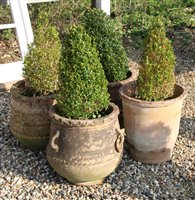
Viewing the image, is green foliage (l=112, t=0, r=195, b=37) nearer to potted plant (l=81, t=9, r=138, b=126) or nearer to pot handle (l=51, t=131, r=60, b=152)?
potted plant (l=81, t=9, r=138, b=126)

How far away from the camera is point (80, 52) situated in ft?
10.1

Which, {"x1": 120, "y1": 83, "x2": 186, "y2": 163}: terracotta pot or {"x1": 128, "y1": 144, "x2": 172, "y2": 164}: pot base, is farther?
{"x1": 128, "y1": 144, "x2": 172, "y2": 164}: pot base

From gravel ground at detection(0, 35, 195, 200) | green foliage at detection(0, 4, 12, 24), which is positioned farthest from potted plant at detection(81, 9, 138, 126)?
green foliage at detection(0, 4, 12, 24)

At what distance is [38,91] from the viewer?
12.0ft

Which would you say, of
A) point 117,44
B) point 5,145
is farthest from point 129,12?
point 5,145

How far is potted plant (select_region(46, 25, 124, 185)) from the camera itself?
9.98ft

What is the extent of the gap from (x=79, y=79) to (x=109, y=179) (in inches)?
35.2

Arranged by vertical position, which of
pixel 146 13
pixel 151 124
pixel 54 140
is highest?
pixel 54 140

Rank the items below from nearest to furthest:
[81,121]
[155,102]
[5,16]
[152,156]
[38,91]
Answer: [81,121]
[155,102]
[152,156]
[38,91]
[5,16]

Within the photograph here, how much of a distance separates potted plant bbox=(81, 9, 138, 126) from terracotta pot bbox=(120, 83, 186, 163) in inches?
7.5

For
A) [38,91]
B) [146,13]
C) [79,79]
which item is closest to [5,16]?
[38,91]

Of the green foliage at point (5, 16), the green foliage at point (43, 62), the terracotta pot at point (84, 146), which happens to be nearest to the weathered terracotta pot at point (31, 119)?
the green foliage at point (43, 62)

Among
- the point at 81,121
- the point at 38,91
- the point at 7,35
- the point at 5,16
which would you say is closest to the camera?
the point at 81,121

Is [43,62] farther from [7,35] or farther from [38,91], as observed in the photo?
[7,35]
